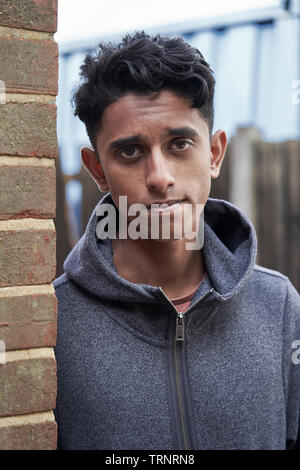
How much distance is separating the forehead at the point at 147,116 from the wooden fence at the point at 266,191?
255 cm

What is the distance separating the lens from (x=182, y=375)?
178cm

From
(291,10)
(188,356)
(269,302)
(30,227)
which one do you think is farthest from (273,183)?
(30,227)

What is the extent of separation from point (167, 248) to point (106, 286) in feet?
0.88

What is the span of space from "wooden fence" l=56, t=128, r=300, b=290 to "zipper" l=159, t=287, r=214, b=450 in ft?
8.56

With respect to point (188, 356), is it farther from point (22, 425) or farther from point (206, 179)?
point (22, 425)

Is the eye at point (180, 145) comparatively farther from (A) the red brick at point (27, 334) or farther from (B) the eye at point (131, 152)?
(A) the red brick at point (27, 334)

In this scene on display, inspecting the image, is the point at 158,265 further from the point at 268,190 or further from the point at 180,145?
the point at 268,190

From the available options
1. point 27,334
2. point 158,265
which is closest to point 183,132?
point 158,265

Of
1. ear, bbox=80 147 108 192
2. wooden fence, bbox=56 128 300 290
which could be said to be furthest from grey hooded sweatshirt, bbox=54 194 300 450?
wooden fence, bbox=56 128 300 290

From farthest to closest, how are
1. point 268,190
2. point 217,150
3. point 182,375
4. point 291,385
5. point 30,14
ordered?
point 268,190 < point 217,150 < point 291,385 < point 182,375 < point 30,14

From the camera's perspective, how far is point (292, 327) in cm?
199

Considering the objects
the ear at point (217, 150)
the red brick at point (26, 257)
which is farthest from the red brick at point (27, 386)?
the ear at point (217, 150)

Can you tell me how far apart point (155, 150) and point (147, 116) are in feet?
0.38

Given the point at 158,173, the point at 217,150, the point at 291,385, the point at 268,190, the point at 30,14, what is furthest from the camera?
the point at 268,190
